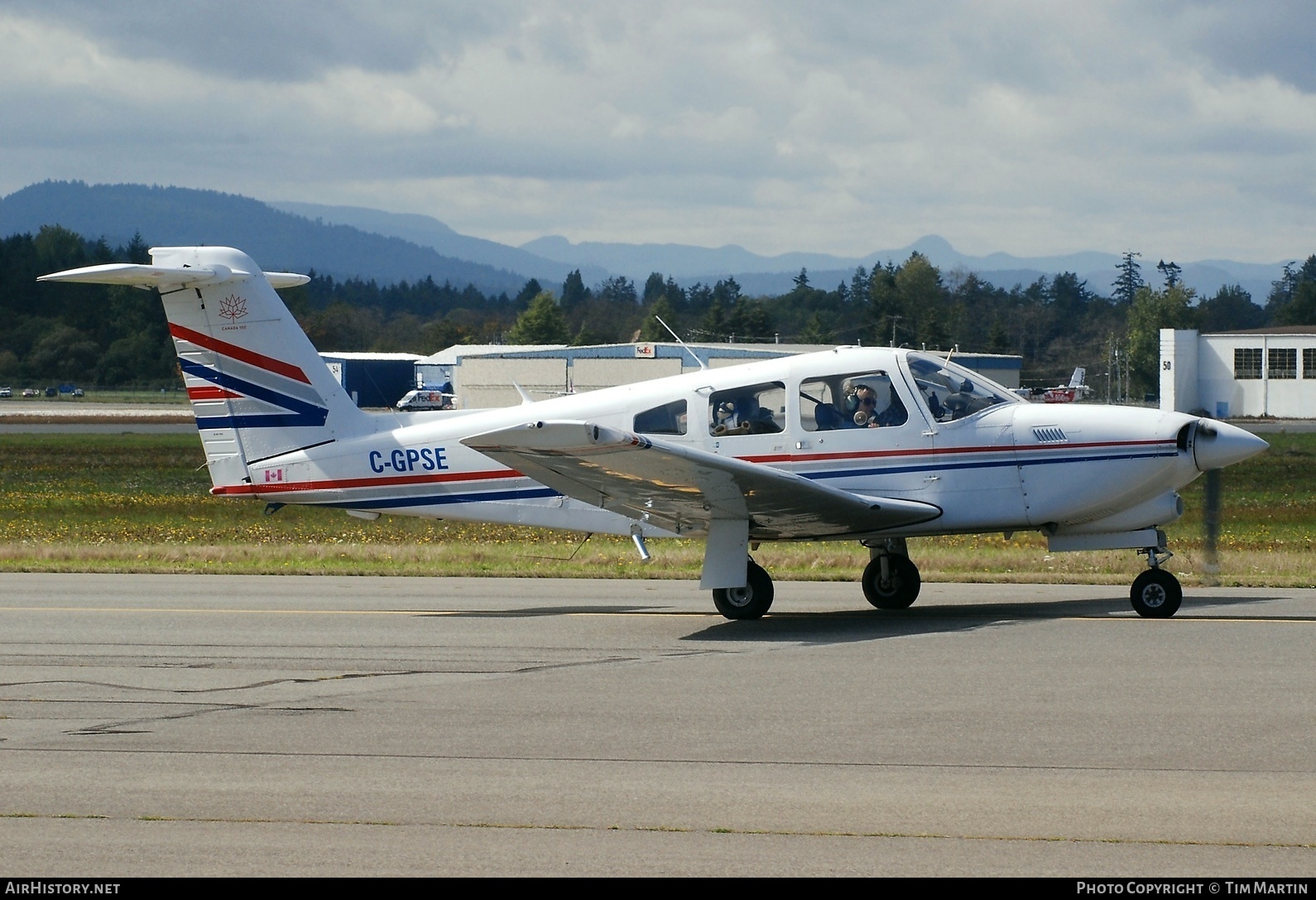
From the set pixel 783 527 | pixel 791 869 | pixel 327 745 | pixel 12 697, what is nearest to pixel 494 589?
pixel 783 527

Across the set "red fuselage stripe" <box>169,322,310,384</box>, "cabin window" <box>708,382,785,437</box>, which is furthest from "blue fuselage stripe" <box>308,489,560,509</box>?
"cabin window" <box>708,382,785,437</box>

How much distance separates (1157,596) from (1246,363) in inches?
3173

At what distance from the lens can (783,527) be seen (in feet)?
41.8

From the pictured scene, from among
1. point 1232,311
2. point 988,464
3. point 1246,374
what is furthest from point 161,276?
point 1232,311

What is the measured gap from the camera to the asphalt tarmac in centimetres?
579

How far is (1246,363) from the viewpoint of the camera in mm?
86375

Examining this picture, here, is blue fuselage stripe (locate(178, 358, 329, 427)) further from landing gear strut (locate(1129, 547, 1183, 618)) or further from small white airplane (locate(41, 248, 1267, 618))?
landing gear strut (locate(1129, 547, 1183, 618))

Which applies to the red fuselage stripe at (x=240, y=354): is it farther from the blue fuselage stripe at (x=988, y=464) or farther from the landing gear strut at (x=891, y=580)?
the landing gear strut at (x=891, y=580)

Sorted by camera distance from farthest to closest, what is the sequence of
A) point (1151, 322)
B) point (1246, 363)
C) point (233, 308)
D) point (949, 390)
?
point (1151, 322) < point (1246, 363) < point (233, 308) < point (949, 390)

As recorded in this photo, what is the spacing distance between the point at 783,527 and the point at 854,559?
17.2 ft

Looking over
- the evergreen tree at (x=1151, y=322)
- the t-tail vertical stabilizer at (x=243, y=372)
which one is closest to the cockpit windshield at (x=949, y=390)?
the t-tail vertical stabilizer at (x=243, y=372)

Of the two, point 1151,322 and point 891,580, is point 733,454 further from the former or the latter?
point 1151,322

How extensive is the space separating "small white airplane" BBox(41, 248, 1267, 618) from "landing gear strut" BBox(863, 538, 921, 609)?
0.02 m

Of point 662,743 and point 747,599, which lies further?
point 747,599
